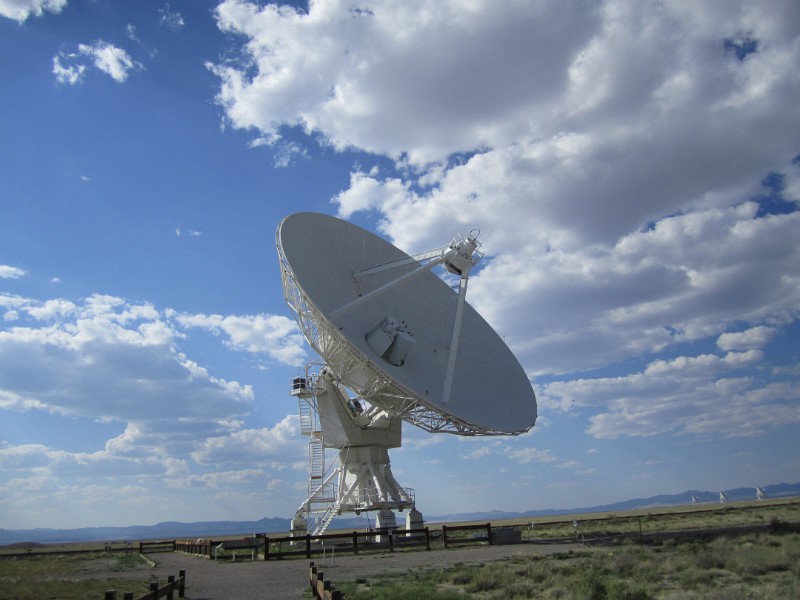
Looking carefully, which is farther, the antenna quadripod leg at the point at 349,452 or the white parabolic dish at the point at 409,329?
the antenna quadripod leg at the point at 349,452

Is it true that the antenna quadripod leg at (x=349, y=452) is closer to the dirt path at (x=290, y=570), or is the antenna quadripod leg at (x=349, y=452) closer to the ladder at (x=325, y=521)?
the ladder at (x=325, y=521)

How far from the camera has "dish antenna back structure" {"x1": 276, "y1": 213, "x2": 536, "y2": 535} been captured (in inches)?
995

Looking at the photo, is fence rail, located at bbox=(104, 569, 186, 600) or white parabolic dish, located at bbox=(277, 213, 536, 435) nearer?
fence rail, located at bbox=(104, 569, 186, 600)

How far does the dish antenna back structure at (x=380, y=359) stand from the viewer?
25281 mm

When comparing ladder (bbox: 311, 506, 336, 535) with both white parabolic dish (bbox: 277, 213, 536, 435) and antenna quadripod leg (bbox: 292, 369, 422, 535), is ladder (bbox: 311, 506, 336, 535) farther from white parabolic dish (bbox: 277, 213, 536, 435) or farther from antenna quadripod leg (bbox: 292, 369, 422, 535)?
white parabolic dish (bbox: 277, 213, 536, 435)

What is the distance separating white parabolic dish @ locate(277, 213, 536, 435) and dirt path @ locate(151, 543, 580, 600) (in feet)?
18.2

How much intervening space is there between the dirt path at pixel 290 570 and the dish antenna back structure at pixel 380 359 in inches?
217

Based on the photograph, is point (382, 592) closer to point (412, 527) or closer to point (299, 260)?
point (299, 260)

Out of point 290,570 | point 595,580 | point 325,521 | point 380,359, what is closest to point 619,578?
point 595,580

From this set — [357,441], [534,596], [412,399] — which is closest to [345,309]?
[412,399]

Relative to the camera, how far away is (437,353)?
30.3 m

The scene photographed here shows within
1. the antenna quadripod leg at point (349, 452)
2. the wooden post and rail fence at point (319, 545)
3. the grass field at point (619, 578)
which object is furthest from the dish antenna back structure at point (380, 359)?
the grass field at point (619, 578)

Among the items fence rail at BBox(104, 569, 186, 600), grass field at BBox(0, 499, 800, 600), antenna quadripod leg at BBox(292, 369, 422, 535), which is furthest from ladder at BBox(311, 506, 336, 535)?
fence rail at BBox(104, 569, 186, 600)

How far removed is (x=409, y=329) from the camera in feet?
100
